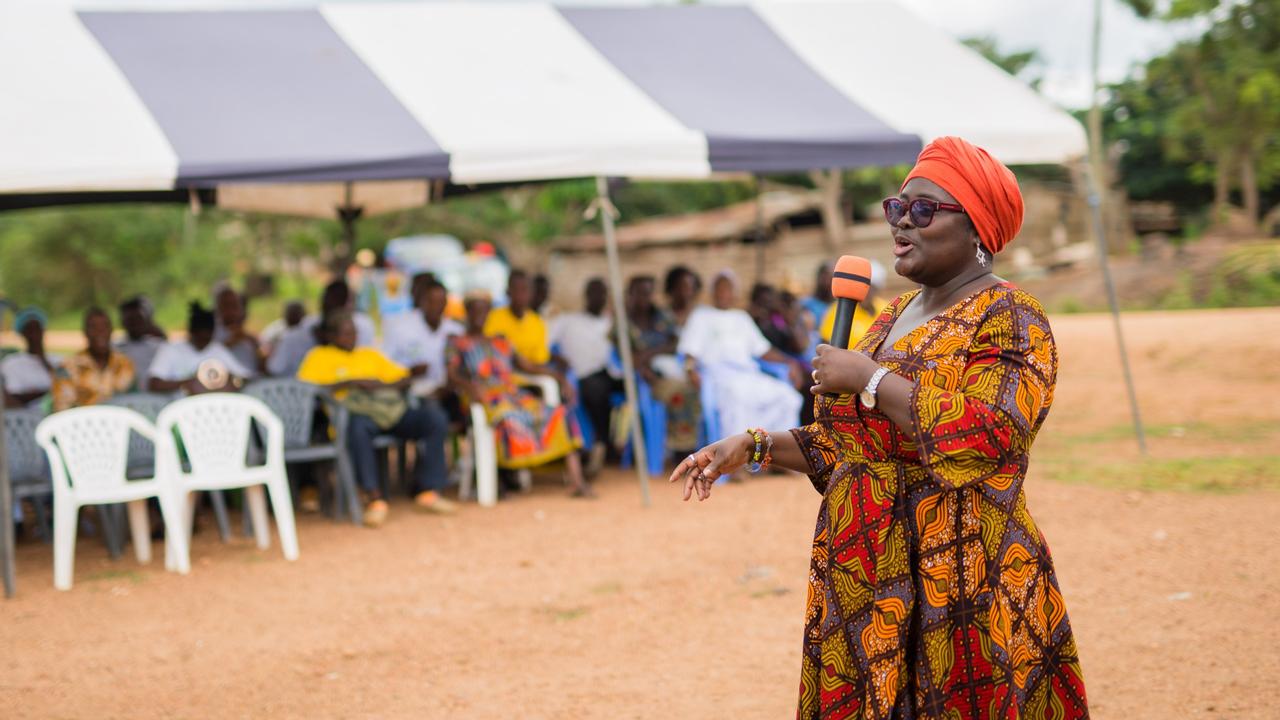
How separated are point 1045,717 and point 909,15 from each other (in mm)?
8242

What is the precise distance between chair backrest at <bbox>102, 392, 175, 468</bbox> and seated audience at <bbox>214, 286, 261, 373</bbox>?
5.62 feet

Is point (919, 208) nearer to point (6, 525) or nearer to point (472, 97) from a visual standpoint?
point (6, 525)

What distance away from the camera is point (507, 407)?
25.4 feet

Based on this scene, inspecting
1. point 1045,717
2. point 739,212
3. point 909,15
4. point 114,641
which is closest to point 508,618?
point 114,641

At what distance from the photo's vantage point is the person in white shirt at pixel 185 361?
286 inches

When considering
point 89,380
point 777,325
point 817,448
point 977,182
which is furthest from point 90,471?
point 977,182

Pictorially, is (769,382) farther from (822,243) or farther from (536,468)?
(822,243)

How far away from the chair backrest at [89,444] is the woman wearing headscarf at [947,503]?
15.7 ft

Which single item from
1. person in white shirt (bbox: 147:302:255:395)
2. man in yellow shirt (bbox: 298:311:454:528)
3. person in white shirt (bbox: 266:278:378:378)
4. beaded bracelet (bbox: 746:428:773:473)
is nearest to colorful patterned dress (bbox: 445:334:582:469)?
man in yellow shirt (bbox: 298:311:454:528)

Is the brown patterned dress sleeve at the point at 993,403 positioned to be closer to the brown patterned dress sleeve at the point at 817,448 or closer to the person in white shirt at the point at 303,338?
the brown patterned dress sleeve at the point at 817,448

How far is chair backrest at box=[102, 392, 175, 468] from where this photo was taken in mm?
6398

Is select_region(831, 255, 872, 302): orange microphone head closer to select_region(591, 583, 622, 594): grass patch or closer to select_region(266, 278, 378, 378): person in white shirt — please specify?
select_region(591, 583, 622, 594): grass patch

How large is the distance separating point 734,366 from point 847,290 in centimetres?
608

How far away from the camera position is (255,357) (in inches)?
330
